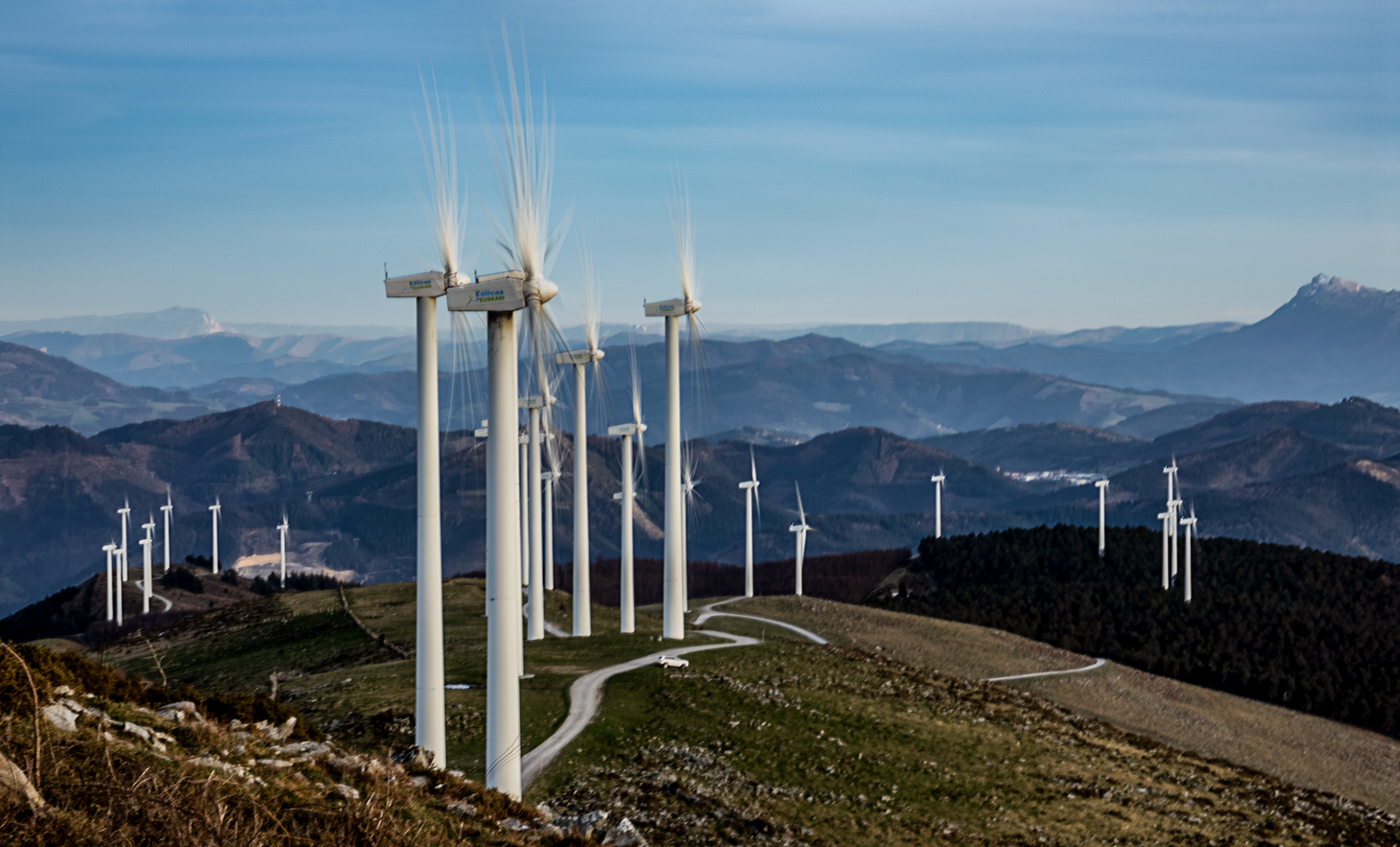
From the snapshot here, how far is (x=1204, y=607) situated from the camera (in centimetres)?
12812

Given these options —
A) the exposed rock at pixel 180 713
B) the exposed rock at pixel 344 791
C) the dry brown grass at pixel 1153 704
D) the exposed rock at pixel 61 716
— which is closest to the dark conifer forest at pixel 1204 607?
the dry brown grass at pixel 1153 704

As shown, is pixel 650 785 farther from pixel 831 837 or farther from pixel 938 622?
pixel 938 622

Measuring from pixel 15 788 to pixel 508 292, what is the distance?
63.2 feet

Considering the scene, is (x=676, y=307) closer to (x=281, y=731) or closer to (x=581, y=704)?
(x=581, y=704)

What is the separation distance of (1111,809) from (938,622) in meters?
53.5

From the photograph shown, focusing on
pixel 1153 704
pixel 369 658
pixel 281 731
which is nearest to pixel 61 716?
pixel 281 731

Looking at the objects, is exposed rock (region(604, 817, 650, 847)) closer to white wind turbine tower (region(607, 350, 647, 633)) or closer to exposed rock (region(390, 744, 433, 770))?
exposed rock (region(390, 744, 433, 770))

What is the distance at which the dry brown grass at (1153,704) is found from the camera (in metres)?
74.1

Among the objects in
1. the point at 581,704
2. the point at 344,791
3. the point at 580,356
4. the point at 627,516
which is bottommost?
the point at 581,704

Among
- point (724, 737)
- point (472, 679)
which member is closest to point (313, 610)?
point (472, 679)

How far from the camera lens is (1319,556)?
160 metres

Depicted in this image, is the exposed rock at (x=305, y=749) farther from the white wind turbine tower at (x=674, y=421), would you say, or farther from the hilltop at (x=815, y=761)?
the white wind turbine tower at (x=674, y=421)

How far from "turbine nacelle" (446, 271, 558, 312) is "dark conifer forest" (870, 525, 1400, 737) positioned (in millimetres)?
83698

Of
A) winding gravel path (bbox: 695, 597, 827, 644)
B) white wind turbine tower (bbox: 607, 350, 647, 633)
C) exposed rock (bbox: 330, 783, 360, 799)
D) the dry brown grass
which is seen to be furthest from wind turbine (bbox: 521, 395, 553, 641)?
exposed rock (bbox: 330, 783, 360, 799)
